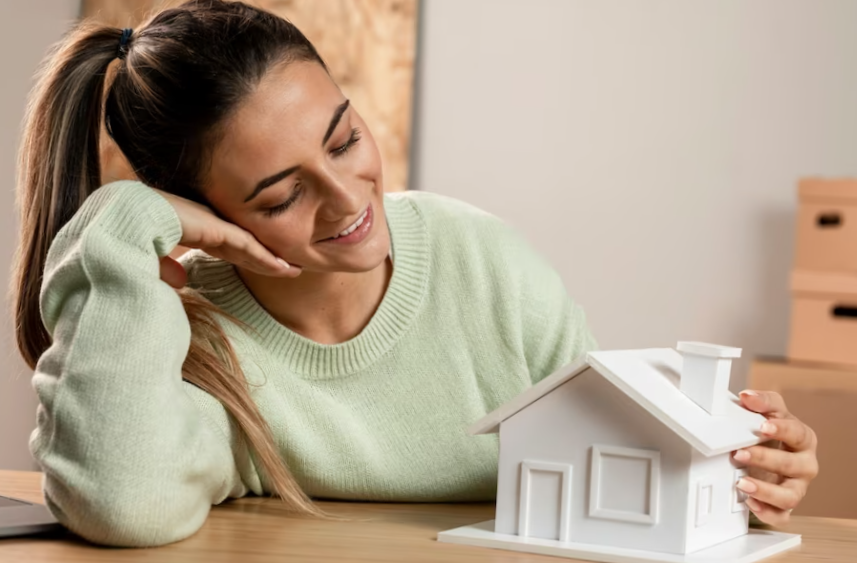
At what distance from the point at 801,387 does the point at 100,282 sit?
65.2 inches

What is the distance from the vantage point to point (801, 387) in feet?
7.43

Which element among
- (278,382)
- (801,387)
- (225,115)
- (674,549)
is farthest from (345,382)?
(801,387)

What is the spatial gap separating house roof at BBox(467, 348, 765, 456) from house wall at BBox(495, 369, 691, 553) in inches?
0.5

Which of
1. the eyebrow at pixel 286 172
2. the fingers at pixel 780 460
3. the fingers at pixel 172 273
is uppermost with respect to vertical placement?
the eyebrow at pixel 286 172

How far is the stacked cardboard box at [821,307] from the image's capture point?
2.26m

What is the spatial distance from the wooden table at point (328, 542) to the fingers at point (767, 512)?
0.10 ft

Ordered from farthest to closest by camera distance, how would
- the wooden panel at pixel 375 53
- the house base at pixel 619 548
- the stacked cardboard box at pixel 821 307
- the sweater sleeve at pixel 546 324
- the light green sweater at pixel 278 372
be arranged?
the wooden panel at pixel 375 53, the stacked cardboard box at pixel 821 307, the sweater sleeve at pixel 546 324, the light green sweater at pixel 278 372, the house base at pixel 619 548

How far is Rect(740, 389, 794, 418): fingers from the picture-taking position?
1068 millimetres

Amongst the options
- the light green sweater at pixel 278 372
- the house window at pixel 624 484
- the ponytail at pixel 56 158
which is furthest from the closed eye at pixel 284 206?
the house window at pixel 624 484

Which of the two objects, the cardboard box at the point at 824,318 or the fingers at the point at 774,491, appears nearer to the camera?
the fingers at the point at 774,491

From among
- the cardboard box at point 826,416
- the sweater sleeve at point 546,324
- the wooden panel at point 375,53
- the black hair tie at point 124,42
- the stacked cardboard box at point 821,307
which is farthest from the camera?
the wooden panel at point 375,53

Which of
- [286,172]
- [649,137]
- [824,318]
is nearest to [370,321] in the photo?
[286,172]

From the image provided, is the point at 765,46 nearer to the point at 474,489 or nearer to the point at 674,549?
the point at 474,489

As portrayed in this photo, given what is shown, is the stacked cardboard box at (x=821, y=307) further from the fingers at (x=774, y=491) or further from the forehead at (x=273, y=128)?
the forehead at (x=273, y=128)
